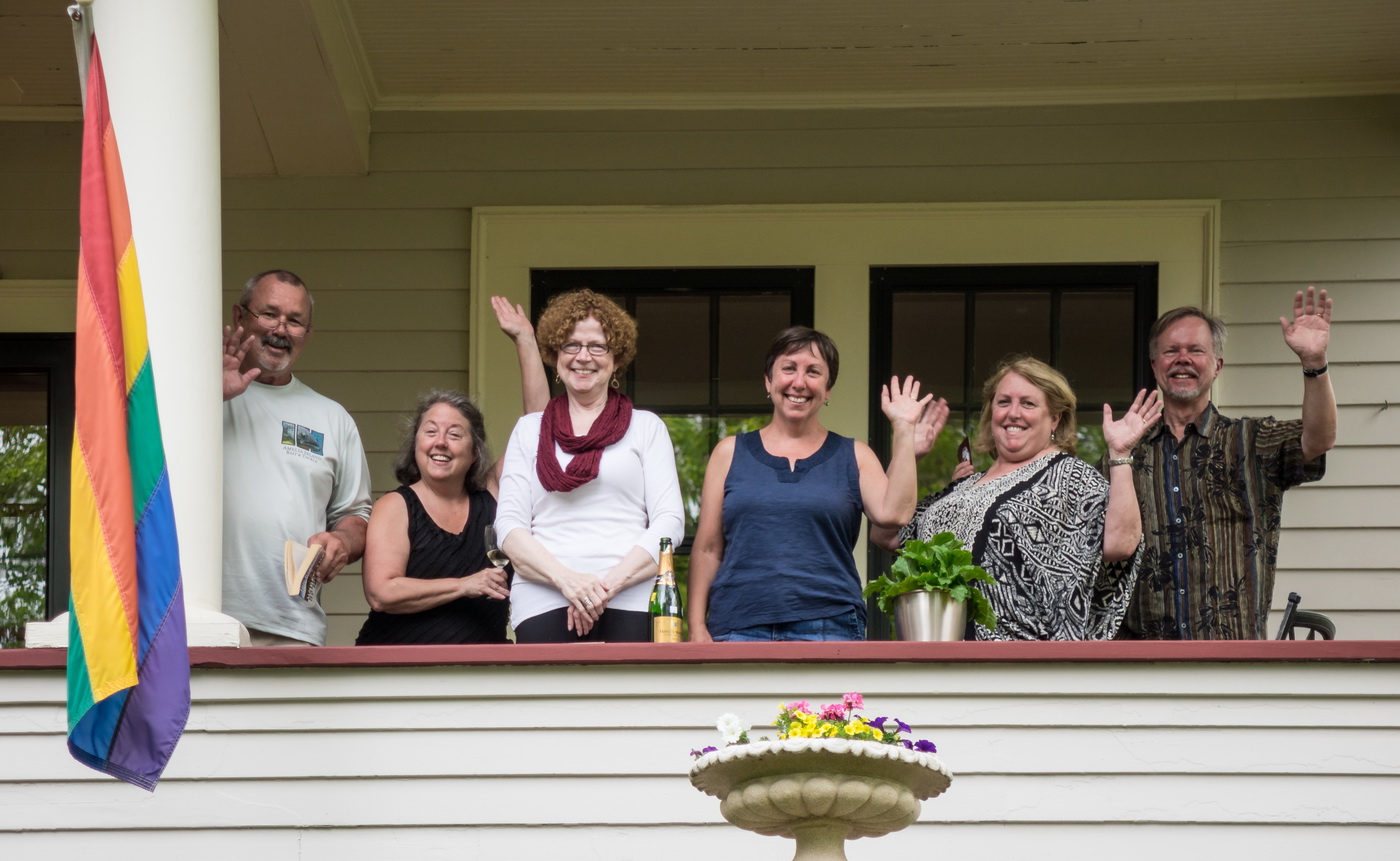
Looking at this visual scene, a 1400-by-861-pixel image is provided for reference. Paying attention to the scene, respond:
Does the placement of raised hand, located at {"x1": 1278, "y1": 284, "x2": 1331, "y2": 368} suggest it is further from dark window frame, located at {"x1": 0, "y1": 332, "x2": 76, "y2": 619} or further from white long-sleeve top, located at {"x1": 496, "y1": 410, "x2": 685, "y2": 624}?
dark window frame, located at {"x1": 0, "y1": 332, "x2": 76, "y2": 619}

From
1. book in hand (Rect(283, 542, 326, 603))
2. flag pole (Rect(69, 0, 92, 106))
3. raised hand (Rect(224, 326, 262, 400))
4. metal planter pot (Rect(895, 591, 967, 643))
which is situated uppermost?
flag pole (Rect(69, 0, 92, 106))

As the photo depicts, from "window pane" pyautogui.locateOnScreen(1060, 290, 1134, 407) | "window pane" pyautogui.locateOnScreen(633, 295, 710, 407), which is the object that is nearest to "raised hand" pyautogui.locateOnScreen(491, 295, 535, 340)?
"window pane" pyautogui.locateOnScreen(633, 295, 710, 407)

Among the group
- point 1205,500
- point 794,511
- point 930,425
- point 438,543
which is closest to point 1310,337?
point 1205,500

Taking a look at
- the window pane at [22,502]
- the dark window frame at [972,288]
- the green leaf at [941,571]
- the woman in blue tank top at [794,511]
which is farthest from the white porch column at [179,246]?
the dark window frame at [972,288]

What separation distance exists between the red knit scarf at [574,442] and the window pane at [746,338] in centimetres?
223

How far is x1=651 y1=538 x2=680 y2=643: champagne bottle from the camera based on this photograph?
15.0ft

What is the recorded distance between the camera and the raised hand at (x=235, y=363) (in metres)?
4.96

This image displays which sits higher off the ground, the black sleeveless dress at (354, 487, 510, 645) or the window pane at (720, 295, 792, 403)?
the window pane at (720, 295, 792, 403)

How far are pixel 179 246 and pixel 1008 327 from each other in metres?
3.69

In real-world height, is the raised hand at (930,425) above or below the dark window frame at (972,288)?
below

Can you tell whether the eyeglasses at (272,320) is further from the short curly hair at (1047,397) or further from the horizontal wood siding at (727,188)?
the short curly hair at (1047,397)

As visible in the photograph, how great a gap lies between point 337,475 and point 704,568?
121 centimetres

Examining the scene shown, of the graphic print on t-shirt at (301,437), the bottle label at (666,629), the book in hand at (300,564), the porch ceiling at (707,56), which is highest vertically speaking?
the porch ceiling at (707,56)

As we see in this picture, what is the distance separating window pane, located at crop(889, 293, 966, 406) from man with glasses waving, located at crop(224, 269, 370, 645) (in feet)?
8.29
